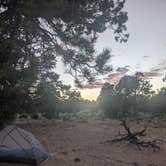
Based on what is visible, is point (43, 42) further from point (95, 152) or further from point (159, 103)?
point (159, 103)

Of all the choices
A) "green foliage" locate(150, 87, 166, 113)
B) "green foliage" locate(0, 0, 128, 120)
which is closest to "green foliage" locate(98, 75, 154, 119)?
"green foliage" locate(150, 87, 166, 113)

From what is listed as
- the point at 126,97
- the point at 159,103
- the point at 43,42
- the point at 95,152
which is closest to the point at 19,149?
the point at 95,152

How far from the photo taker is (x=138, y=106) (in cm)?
3744

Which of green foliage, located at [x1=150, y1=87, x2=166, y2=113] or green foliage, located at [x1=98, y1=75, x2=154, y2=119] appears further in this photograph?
green foliage, located at [x1=150, y1=87, x2=166, y2=113]

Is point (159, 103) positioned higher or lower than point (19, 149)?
Result: higher

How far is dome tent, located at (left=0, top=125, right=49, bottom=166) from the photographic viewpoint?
1057cm

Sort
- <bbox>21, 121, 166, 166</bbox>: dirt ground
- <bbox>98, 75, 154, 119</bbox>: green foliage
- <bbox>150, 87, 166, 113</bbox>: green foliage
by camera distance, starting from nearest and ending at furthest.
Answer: <bbox>21, 121, 166, 166</bbox>: dirt ground → <bbox>98, 75, 154, 119</bbox>: green foliage → <bbox>150, 87, 166, 113</bbox>: green foliage

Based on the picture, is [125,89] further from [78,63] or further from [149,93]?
[78,63]

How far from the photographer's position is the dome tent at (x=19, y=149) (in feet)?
34.7

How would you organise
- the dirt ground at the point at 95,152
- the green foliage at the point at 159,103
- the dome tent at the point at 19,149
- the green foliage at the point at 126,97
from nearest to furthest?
the dome tent at the point at 19,149 < the dirt ground at the point at 95,152 < the green foliage at the point at 126,97 < the green foliage at the point at 159,103

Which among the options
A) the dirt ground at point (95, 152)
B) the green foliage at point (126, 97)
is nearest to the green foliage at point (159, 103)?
the green foliage at point (126, 97)

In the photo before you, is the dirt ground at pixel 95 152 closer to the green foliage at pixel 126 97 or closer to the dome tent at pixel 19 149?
the dome tent at pixel 19 149

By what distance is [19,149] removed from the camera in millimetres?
10680

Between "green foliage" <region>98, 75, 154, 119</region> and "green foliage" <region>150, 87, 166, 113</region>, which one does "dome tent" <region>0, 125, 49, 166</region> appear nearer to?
"green foliage" <region>98, 75, 154, 119</region>
